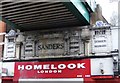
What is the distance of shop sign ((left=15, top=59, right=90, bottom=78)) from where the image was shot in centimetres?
1352

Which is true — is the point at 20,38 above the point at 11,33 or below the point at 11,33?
below

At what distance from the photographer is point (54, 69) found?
46.3 ft

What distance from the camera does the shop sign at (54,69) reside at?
13.5 m

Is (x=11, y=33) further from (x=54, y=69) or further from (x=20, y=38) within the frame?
(x=54, y=69)

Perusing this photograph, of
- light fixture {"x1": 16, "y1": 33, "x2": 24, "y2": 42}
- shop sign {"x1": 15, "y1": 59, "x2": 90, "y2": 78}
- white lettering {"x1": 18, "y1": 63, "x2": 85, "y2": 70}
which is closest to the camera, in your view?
shop sign {"x1": 15, "y1": 59, "x2": 90, "y2": 78}

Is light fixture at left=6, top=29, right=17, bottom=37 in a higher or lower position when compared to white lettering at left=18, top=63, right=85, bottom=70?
higher

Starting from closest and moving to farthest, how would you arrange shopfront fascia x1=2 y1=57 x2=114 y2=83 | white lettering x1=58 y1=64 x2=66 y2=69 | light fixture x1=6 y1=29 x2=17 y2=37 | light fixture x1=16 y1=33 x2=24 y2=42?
shopfront fascia x1=2 y1=57 x2=114 y2=83
white lettering x1=58 y1=64 x2=66 y2=69
light fixture x1=16 y1=33 x2=24 y2=42
light fixture x1=6 y1=29 x2=17 y2=37

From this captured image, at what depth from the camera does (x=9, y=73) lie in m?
15.0

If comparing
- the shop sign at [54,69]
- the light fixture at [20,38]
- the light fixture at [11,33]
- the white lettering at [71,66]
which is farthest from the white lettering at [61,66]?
the light fixture at [11,33]

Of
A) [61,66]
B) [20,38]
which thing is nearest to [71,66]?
[61,66]

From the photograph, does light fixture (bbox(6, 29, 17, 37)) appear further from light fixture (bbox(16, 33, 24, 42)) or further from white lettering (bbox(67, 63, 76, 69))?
white lettering (bbox(67, 63, 76, 69))

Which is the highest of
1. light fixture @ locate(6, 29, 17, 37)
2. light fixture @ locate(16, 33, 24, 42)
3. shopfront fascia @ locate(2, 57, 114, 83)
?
light fixture @ locate(6, 29, 17, 37)

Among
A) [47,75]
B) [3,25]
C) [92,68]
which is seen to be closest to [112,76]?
[92,68]

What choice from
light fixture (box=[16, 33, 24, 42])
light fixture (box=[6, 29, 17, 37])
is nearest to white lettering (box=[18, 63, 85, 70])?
light fixture (box=[16, 33, 24, 42])
